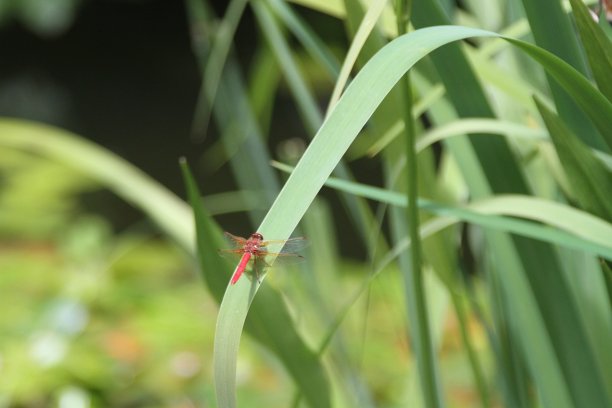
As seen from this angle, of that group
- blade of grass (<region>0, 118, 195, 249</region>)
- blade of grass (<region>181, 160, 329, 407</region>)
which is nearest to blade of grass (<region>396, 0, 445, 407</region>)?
blade of grass (<region>181, 160, 329, 407</region>)

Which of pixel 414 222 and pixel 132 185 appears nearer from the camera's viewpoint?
pixel 414 222

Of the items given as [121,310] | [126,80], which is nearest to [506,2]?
[121,310]

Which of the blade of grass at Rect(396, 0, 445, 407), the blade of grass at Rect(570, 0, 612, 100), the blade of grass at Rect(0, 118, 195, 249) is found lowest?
the blade of grass at Rect(396, 0, 445, 407)

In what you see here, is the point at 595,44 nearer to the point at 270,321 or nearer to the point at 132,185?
the point at 270,321

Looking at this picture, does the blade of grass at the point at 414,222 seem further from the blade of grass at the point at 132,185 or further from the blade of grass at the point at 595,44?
the blade of grass at the point at 132,185

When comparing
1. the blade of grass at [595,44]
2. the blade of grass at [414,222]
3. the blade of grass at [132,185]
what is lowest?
the blade of grass at [414,222]

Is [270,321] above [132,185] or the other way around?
the other way around

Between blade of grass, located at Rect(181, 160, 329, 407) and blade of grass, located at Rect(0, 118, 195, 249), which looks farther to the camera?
blade of grass, located at Rect(0, 118, 195, 249)

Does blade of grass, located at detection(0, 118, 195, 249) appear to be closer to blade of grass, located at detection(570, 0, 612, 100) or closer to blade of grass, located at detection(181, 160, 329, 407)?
blade of grass, located at detection(181, 160, 329, 407)

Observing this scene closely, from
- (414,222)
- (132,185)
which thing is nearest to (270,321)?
(414,222)

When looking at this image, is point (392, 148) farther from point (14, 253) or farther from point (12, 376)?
point (14, 253)

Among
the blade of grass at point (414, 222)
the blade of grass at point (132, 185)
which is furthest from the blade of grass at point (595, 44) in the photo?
the blade of grass at point (132, 185)
